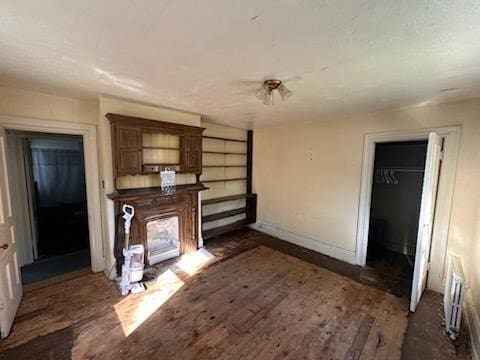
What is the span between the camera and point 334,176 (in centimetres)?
354

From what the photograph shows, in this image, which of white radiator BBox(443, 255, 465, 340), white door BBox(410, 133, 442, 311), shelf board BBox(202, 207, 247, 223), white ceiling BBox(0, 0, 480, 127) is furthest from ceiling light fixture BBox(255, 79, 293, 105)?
shelf board BBox(202, 207, 247, 223)

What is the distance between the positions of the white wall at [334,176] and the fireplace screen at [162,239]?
219 centimetres

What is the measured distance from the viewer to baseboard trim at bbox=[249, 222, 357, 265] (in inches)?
135

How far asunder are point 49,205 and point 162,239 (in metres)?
4.80

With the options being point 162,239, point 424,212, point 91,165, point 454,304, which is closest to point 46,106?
point 91,165

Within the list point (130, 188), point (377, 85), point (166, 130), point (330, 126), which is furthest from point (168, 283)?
point (330, 126)

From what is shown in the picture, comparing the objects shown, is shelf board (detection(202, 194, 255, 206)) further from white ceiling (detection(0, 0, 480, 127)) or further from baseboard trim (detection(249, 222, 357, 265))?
white ceiling (detection(0, 0, 480, 127))

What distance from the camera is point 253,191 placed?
497 centimetres

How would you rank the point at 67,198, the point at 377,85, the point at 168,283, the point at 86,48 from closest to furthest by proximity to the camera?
the point at 86,48 → the point at 377,85 → the point at 168,283 → the point at 67,198

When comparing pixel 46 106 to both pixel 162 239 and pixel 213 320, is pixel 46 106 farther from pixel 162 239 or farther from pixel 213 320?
pixel 213 320

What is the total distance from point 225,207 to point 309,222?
6.10ft

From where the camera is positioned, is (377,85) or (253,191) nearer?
(377,85)

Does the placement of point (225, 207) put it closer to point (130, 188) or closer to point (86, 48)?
point (130, 188)

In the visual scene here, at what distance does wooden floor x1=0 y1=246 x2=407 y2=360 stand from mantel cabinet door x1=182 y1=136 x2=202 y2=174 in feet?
5.34
